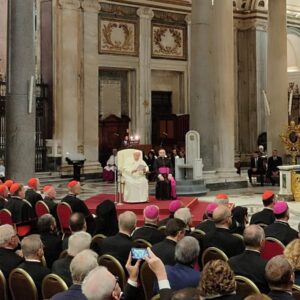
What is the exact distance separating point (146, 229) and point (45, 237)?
111 centimetres

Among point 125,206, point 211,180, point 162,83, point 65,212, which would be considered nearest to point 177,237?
point 65,212

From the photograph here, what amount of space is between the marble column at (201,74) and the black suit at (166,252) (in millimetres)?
12208

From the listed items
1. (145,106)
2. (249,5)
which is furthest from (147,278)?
(249,5)

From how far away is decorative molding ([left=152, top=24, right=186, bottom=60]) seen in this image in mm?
25750

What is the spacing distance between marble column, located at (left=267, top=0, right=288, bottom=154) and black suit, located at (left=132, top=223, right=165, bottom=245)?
16.0 m

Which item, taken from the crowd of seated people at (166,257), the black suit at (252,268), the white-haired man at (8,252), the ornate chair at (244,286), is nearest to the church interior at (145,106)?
the crowd of seated people at (166,257)

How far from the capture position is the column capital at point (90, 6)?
75.2 feet

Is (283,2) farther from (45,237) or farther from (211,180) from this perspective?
(45,237)

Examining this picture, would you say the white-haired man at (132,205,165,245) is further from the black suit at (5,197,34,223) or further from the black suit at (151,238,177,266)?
the black suit at (5,197,34,223)

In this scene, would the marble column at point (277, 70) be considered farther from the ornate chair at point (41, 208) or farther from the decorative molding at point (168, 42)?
the ornate chair at point (41, 208)

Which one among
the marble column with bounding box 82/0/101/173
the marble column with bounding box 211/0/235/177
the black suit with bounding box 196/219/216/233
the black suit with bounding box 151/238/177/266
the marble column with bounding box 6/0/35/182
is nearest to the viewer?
the black suit with bounding box 151/238/177/266

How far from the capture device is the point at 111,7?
79.7 ft

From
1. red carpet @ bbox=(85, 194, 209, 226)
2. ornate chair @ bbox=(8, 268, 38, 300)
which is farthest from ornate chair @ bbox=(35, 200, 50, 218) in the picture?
ornate chair @ bbox=(8, 268, 38, 300)

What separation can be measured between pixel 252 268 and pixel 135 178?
28.5ft
